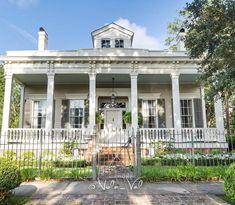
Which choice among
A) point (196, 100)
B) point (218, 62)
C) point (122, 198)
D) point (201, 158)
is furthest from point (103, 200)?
point (196, 100)

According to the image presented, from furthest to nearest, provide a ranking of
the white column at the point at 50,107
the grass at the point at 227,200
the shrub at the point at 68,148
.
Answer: the white column at the point at 50,107 < the shrub at the point at 68,148 < the grass at the point at 227,200

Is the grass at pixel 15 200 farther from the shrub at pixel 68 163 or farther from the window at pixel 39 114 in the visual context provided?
the window at pixel 39 114

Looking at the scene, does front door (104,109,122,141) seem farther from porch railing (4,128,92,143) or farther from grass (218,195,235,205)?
grass (218,195,235,205)

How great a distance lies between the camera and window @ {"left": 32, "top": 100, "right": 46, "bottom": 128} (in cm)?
1514

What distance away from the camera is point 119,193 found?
5812 mm

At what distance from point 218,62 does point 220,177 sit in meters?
4.93

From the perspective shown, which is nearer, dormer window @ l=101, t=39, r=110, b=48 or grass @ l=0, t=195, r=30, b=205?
grass @ l=0, t=195, r=30, b=205

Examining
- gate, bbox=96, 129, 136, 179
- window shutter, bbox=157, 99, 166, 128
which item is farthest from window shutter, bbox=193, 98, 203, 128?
gate, bbox=96, 129, 136, 179

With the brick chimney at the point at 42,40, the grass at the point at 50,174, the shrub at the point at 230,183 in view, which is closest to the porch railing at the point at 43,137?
A: the grass at the point at 50,174

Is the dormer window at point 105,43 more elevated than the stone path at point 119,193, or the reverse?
the dormer window at point 105,43

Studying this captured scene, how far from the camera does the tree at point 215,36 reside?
8.53 metres

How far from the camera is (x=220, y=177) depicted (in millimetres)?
7512

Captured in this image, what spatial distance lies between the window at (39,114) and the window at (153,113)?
6.76m

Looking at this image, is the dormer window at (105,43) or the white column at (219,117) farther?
the dormer window at (105,43)
